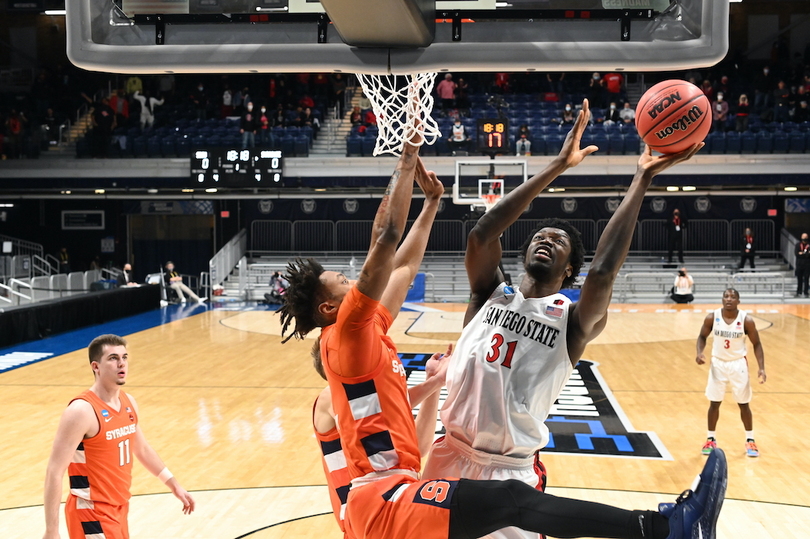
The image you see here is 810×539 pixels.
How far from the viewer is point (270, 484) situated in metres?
6.82

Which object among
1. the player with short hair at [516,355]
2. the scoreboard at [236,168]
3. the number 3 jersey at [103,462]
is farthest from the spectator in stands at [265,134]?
the player with short hair at [516,355]

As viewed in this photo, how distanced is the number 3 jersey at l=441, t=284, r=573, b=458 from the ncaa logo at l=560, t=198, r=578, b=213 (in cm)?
2377

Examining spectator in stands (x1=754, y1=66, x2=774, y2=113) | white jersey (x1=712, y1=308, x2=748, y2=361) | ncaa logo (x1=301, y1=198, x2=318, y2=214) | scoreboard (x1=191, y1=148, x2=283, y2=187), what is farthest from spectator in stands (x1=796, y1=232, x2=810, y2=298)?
white jersey (x1=712, y1=308, x2=748, y2=361)

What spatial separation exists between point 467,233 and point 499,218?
24092 mm

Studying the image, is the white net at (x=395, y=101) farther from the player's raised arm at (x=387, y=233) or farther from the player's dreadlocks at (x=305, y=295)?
the player's dreadlocks at (x=305, y=295)

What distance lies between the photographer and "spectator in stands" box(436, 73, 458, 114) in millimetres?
24734

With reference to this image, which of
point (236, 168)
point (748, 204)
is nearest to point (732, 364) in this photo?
point (236, 168)

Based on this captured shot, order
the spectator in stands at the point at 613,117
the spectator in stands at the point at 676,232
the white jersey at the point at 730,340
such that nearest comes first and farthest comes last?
the white jersey at the point at 730,340, the spectator in stands at the point at 613,117, the spectator in stands at the point at 676,232

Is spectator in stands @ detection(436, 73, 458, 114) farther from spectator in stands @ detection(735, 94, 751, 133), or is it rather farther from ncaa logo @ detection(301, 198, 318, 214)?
spectator in stands @ detection(735, 94, 751, 133)

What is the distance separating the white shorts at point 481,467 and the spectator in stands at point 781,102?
80.0 feet

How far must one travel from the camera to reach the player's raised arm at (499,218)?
320 cm

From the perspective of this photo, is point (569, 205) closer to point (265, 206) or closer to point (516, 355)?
point (265, 206)

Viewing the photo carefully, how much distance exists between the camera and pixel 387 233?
280cm

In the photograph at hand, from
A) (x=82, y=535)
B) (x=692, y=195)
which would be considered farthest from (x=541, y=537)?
(x=692, y=195)
